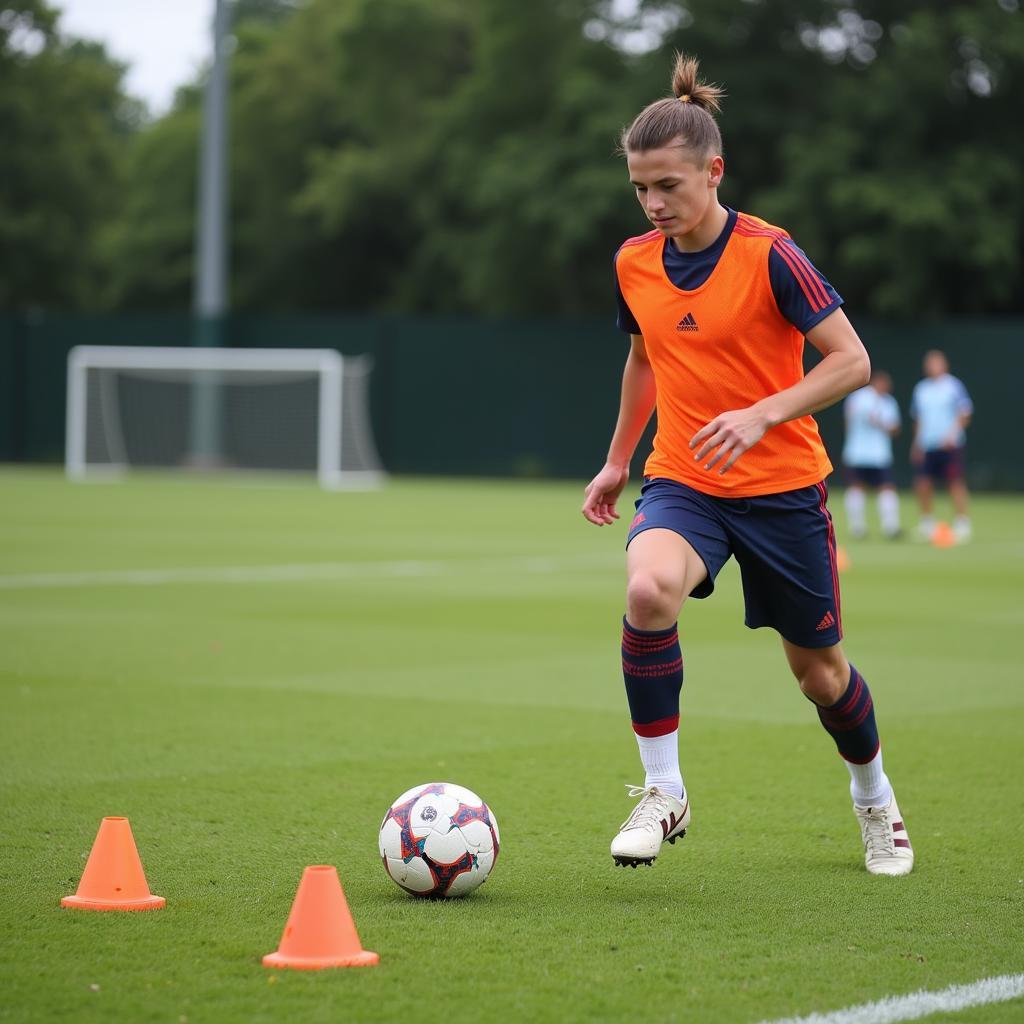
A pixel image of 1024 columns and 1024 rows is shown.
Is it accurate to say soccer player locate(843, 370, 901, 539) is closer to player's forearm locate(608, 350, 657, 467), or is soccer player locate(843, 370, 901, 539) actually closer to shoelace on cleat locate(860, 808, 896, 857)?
player's forearm locate(608, 350, 657, 467)

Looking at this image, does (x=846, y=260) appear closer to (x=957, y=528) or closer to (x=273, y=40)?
(x=957, y=528)

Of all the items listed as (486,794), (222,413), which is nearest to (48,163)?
(222,413)

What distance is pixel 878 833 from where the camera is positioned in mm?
5801

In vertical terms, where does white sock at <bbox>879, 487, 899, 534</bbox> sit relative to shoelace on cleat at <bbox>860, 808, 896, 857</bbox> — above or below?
below

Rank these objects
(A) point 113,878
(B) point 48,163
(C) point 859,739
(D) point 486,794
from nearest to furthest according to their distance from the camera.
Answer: (A) point 113,878
(C) point 859,739
(D) point 486,794
(B) point 48,163

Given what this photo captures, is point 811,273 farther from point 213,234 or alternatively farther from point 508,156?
point 508,156

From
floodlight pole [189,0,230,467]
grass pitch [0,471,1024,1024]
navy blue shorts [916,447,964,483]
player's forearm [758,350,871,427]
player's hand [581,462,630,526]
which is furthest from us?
floodlight pole [189,0,230,467]

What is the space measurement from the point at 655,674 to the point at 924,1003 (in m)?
1.47

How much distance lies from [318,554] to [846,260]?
21862 mm

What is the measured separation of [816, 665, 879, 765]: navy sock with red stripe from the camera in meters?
5.76

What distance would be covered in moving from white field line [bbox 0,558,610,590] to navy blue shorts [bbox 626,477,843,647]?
10.3 m

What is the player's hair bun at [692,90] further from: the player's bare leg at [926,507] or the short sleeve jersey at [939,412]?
the short sleeve jersey at [939,412]

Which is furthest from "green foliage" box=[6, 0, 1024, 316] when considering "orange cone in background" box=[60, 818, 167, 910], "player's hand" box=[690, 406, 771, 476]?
"orange cone in background" box=[60, 818, 167, 910]

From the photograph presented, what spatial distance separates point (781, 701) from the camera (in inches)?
376
